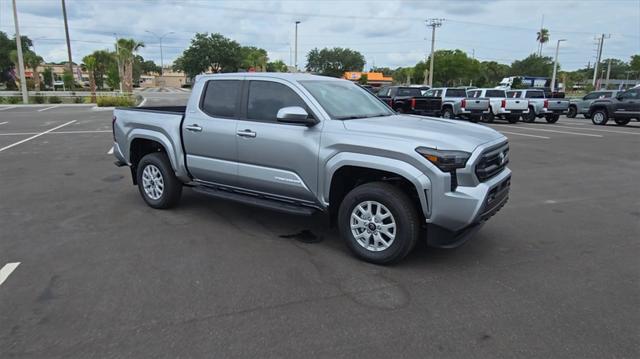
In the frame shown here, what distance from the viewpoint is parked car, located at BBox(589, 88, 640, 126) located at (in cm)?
2019

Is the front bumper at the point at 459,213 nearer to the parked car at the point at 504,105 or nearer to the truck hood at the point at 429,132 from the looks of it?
the truck hood at the point at 429,132

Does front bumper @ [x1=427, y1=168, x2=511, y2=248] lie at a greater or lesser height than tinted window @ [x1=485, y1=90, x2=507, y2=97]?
lesser

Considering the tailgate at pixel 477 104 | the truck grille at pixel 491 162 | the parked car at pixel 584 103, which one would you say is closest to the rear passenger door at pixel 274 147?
the truck grille at pixel 491 162

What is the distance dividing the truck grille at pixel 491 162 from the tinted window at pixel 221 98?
283 centimetres

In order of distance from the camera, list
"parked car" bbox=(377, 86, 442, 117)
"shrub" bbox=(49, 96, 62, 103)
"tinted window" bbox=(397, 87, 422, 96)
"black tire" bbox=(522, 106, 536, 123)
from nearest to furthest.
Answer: "parked car" bbox=(377, 86, 442, 117) < "tinted window" bbox=(397, 87, 422, 96) < "black tire" bbox=(522, 106, 536, 123) < "shrub" bbox=(49, 96, 62, 103)

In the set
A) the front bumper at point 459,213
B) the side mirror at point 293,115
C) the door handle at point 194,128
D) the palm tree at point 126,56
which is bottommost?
the front bumper at point 459,213

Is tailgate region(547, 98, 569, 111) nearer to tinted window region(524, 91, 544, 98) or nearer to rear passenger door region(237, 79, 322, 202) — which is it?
tinted window region(524, 91, 544, 98)

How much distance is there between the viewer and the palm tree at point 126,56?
4588cm

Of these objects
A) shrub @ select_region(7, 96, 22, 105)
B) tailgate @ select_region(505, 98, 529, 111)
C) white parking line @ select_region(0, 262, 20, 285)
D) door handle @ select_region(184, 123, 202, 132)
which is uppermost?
door handle @ select_region(184, 123, 202, 132)

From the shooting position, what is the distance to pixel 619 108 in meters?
20.7

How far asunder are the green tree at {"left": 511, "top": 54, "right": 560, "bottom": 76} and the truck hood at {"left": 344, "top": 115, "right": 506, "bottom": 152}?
101 m

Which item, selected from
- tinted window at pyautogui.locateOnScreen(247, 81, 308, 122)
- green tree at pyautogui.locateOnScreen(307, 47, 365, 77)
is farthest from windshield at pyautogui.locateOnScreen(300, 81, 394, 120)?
green tree at pyautogui.locateOnScreen(307, 47, 365, 77)

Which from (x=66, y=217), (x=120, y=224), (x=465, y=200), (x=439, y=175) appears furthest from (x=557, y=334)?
(x=66, y=217)

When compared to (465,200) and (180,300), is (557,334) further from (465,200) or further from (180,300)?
(180,300)
